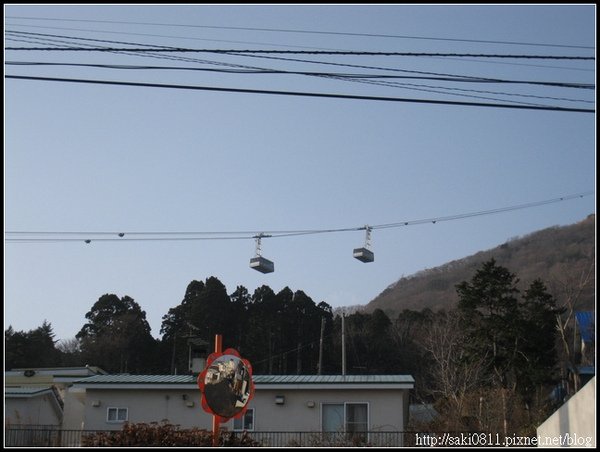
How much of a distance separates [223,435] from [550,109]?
26.1ft

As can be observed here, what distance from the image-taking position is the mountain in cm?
6022

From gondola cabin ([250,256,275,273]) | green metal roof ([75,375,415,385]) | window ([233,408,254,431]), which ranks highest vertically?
gondola cabin ([250,256,275,273])

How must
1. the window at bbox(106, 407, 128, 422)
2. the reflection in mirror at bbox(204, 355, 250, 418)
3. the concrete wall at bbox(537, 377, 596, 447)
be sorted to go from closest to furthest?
the concrete wall at bbox(537, 377, 596, 447) < the reflection in mirror at bbox(204, 355, 250, 418) < the window at bbox(106, 407, 128, 422)

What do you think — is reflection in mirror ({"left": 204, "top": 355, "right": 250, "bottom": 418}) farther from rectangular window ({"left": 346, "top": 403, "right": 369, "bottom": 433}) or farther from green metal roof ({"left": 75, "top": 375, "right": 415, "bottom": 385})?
rectangular window ({"left": 346, "top": 403, "right": 369, "bottom": 433})

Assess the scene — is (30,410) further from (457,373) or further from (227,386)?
(457,373)

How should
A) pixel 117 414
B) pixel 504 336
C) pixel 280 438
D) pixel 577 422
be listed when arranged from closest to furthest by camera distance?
pixel 577 422
pixel 280 438
pixel 117 414
pixel 504 336

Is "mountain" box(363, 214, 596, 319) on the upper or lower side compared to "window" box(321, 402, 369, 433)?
upper

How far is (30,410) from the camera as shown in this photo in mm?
23422

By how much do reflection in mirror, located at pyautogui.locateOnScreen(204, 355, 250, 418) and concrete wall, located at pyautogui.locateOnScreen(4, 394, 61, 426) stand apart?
10.1 meters

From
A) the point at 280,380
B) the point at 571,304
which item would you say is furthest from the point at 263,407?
the point at 571,304

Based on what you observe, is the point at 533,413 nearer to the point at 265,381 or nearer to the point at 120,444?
the point at 265,381

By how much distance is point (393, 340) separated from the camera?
48.9 m

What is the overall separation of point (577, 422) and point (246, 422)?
45.7 feet

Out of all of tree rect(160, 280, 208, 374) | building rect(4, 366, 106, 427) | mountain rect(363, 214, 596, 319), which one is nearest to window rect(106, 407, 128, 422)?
building rect(4, 366, 106, 427)
